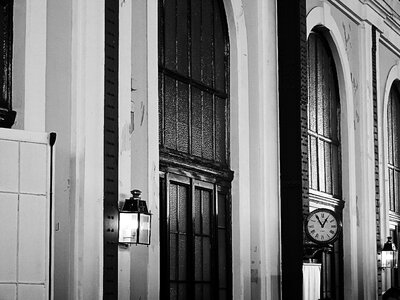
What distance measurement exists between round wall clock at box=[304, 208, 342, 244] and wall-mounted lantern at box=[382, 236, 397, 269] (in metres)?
3.89

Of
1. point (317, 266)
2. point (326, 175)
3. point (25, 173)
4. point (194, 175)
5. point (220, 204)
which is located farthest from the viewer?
point (326, 175)

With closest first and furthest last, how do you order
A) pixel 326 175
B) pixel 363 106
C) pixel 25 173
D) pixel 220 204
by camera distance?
pixel 25 173 < pixel 220 204 < pixel 326 175 < pixel 363 106

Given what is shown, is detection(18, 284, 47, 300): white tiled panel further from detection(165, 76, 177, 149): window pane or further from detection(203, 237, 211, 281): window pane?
detection(203, 237, 211, 281): window pane

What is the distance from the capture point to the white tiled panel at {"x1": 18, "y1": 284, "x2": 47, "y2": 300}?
8.38 meters

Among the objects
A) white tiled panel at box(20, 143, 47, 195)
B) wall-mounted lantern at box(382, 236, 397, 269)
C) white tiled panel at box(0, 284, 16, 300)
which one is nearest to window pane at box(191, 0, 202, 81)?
white tiled panel at box(20, 143, 47, 195)

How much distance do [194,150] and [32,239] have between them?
4.17 m

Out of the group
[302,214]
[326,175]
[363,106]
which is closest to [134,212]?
[302,214]

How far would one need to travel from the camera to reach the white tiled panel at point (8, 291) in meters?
8.27

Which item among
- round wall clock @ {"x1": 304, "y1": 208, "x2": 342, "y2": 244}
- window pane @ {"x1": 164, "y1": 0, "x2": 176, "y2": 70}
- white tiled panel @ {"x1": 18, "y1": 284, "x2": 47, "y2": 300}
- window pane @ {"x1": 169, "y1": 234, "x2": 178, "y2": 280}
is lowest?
white tiled panel @ {"x1": 18, "y1": 284, "x2": 47, "y2": 300}

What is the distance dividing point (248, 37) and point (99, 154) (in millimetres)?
4765

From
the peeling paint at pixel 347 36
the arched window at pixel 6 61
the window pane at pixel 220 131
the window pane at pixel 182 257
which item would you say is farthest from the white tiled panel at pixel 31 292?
the peeling paint at pixel 347 36

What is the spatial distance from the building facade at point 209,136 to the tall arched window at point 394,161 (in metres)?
0.04

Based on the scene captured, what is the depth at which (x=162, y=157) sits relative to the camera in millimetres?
11484

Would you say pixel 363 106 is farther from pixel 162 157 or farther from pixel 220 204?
pixel 162 157
